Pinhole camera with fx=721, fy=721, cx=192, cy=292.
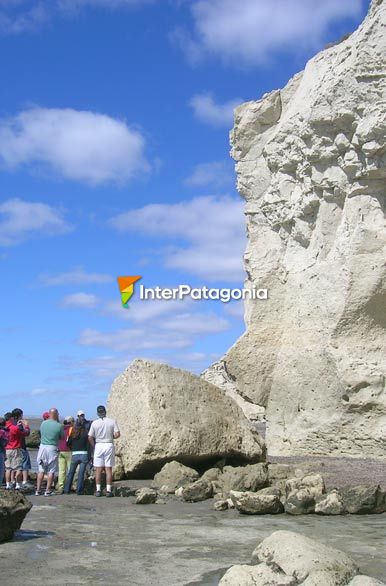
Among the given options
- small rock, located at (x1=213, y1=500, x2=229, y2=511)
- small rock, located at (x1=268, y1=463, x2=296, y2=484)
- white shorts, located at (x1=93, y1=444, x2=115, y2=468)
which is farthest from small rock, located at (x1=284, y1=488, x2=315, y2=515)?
white shorts, located at (x1=93, y1=444, x2=115, y2=468)

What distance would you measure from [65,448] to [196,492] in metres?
2.53

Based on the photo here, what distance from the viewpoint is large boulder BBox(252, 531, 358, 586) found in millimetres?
4996

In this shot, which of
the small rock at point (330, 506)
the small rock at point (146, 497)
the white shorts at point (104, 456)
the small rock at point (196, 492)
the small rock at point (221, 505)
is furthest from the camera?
the white shorts at point (104, 456)

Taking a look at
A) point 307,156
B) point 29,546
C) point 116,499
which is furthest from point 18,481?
point 307,156

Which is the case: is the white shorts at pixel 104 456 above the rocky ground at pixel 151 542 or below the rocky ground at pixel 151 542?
above

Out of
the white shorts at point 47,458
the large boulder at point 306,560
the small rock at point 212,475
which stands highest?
the white shorts at point 47,458

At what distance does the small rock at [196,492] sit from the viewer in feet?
32.8

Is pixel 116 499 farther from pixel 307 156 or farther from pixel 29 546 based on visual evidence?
pixel 307 156

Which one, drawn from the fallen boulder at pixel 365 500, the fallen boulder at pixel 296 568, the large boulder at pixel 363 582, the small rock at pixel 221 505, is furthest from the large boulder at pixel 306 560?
the small rock at pixel 221 505

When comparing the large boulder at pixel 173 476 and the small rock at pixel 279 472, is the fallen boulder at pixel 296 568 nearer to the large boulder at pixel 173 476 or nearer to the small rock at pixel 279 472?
the small rock at pixel 279 472

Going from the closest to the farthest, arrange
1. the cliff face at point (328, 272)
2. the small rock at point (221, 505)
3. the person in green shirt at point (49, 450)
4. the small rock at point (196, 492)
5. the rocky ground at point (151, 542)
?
the rocky ground at point (151, 542) < the small rock at point (221, 505) < the small rock at point (196, 492) < the person in green shirt at point (49, 450) < the cliff face at point (328, 272)

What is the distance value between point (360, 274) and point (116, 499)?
6384mm

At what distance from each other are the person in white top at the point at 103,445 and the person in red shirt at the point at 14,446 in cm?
106

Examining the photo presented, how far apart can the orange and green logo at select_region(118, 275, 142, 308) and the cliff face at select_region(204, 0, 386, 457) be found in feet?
9.69
